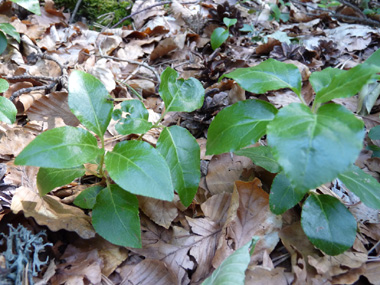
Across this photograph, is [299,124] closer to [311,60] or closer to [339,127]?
[339,127]

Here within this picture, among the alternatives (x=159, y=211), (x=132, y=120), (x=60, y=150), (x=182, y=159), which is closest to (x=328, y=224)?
(x=182, y=159)

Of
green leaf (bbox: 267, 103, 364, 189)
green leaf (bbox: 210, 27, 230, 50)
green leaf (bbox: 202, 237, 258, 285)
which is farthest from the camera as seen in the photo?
green leaf (bbox: 210, 27, 230, 50)

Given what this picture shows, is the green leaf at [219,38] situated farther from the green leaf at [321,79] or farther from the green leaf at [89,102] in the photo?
the green leaf at [89,102]

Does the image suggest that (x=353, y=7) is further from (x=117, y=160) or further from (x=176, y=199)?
(x=117, y=160)

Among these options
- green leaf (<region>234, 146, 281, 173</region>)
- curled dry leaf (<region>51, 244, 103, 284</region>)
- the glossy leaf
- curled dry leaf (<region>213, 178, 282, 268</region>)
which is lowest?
curled dry leaf (<region>51, 244, 103, 284</region>)

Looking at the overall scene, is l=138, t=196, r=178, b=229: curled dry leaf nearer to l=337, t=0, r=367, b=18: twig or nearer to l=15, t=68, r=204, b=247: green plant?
l=15, t=68, r=204, b=247: green plant

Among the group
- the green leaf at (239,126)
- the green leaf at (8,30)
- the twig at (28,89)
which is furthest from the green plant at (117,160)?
the green leaf at (8,30)

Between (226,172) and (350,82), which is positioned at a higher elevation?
(350,82)

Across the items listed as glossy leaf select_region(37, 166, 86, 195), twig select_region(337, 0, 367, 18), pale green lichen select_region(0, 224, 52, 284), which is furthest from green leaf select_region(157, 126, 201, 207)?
twig select_region(337, 0, 367, 18)
